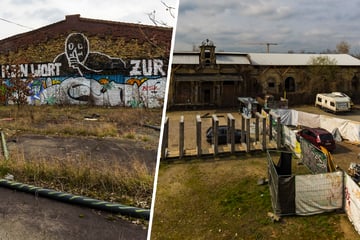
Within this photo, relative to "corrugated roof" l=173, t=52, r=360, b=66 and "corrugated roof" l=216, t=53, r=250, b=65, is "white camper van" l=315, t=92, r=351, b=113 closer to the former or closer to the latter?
"corrugated roof" l=173, t=52, r=360, b=66

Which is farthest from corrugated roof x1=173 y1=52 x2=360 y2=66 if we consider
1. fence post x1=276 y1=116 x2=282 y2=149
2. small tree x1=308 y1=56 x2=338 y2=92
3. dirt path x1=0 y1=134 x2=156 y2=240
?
dirt path x1=0 y1=134 x2=156 y2=240

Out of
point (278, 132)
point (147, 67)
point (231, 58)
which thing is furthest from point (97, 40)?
point (231, 58)

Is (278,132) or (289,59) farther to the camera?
(289,59)

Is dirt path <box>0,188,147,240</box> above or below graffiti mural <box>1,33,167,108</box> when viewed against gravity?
below

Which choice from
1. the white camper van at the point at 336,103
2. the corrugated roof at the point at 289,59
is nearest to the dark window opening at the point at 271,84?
the corrugated roof at the point at 289,59

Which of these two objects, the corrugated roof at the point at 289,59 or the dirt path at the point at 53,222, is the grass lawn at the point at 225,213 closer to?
the dirt path at the point at 53,222

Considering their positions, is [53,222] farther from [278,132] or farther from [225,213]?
[278,132]

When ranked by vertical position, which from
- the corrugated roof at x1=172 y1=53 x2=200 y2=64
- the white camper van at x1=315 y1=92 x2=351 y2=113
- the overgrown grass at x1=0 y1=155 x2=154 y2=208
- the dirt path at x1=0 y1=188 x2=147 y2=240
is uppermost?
the corrugated roof at x1=172 y1=53 x2=200 y2=64

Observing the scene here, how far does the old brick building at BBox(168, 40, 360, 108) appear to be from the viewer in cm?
2302

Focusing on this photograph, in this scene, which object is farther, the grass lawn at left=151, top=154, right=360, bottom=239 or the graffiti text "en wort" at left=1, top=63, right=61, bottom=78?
the graffiti text "en wort" at left=1, top=63, right=61, bottom=78

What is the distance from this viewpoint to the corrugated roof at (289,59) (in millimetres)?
25656

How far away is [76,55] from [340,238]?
15641 millimetres

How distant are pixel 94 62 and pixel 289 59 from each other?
62.9 feet

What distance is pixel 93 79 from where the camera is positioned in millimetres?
16312
